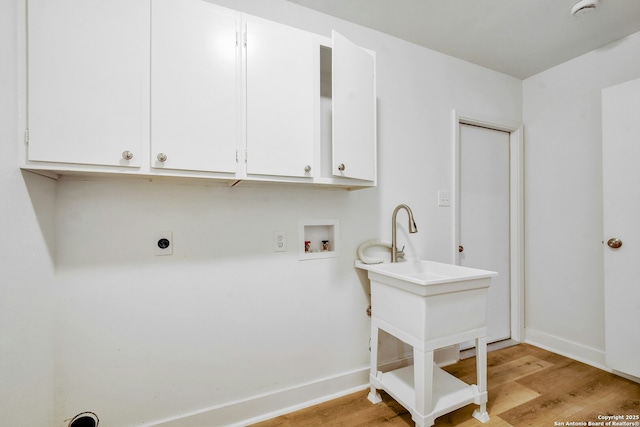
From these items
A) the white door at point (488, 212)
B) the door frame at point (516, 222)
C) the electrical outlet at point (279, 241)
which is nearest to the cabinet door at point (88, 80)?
the electrical outlet at point (279, 241)

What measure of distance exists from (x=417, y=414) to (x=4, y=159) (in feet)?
6.59

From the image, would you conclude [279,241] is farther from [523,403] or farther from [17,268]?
[523,403]

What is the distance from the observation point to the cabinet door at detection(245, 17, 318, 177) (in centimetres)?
131

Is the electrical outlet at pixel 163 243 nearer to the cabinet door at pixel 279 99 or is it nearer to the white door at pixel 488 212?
the cabinet door at pixel 279 99

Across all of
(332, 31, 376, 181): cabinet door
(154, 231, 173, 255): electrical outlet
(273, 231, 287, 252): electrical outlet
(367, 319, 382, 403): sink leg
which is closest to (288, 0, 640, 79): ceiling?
(332, 31, 376, 181): cabinet door

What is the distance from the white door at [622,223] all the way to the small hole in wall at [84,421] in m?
3.03

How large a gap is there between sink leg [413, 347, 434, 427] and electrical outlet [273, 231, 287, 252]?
0.88 m

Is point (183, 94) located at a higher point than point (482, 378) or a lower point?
higher

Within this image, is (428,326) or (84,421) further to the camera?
(428,326)

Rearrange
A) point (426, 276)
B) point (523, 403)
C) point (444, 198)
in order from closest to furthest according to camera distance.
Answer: point (523, 403), point (426, 276), point (444, 198)

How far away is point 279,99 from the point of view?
1.36 meters

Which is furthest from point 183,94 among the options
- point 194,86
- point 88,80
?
point 88,80

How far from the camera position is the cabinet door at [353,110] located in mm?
1430

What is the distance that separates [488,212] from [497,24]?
142 centimetres
